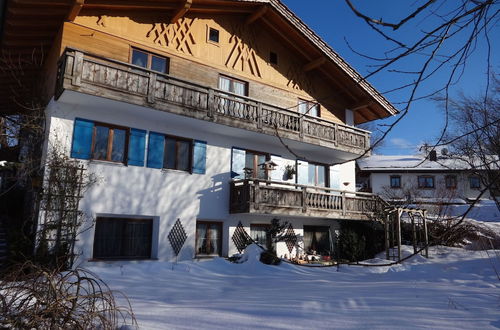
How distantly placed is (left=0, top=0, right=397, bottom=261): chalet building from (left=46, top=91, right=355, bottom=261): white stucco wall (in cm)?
4

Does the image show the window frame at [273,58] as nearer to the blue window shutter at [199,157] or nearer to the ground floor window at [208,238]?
the blue window shutter at [199,157]

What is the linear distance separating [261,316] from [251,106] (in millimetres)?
10290

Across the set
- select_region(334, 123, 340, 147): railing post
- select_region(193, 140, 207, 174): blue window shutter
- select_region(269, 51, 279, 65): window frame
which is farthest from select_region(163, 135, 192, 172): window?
select_region(334, 123, 340, 147): railing post

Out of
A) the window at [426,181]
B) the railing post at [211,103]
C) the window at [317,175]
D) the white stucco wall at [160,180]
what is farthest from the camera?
the window at [426,181]

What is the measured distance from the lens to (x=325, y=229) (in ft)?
57.1

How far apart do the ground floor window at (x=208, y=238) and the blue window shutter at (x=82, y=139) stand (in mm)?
4521

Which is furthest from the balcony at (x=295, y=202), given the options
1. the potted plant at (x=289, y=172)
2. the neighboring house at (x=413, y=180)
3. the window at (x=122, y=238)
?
the neighboring house at (x=413, y=180)

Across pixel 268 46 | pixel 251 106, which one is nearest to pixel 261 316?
pixel 251 106

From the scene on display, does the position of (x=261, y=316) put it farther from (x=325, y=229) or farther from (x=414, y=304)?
(x=325, y=229)

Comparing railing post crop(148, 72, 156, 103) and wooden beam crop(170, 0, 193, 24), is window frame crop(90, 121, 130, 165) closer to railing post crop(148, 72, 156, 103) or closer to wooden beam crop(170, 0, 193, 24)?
railing post crop(148, 72, 156, 103)

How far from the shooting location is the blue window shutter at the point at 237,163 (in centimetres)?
1470

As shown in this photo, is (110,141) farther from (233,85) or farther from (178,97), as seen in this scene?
(233,85)

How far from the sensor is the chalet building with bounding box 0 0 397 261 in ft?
37.9

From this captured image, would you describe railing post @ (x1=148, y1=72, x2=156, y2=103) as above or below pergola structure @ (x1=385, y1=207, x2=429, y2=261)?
above
